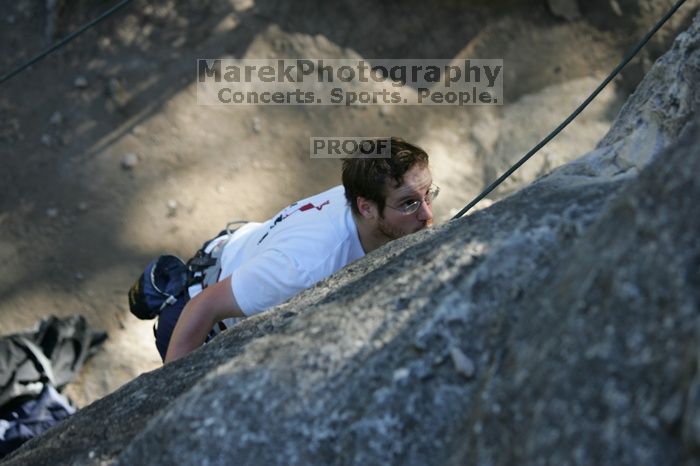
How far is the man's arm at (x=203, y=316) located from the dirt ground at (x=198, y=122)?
1953 millimetres

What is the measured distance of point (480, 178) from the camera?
4672 mm

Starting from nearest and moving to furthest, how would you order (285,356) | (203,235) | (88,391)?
(285,356) < (88,391) < (203,235)

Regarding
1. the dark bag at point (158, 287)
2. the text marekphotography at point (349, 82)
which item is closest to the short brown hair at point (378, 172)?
the dark bag at point (158, 287)

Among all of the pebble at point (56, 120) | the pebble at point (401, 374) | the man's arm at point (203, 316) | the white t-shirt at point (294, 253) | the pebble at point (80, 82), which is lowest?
the man's arm at point (203, 316)

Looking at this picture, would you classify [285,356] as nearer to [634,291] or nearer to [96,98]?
[634,291]

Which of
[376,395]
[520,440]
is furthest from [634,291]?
[376,395]

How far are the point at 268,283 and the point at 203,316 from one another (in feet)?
0.64

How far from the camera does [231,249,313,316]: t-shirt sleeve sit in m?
2.05

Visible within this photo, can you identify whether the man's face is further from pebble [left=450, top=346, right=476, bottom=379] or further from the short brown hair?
pebble [left=450, top=346, right=476, bottom=379]

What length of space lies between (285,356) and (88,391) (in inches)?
102

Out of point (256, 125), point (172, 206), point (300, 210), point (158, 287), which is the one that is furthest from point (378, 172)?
point (256, 125)

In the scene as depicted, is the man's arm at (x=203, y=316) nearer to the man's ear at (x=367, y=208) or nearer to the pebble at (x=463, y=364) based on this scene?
the man's ear at (x=367, y=208)

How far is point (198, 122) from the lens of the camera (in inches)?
183

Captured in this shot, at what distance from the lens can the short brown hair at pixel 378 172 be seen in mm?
2223
